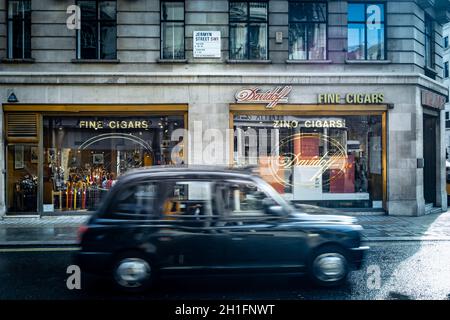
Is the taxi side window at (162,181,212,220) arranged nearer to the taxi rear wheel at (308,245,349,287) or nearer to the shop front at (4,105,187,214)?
the taxi rear wheel at (308,245,349,287)

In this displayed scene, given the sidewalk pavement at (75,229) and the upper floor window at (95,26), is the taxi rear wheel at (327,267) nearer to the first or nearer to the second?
the sidewalk pavement at (75,229)

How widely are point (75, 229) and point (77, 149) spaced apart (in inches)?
138

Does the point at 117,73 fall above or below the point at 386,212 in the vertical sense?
above

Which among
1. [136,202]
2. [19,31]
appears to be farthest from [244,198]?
[19,31]

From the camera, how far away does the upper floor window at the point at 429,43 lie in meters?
15.9

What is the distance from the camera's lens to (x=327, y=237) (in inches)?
243

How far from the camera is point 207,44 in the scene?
1388 cm

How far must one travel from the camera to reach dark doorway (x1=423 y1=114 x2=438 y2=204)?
16.3m

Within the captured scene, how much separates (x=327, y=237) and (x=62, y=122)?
10.7m

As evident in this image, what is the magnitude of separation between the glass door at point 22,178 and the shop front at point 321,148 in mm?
6594

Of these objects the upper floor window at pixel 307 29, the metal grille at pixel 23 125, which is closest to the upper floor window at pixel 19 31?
the metal grille at pixel 23 125

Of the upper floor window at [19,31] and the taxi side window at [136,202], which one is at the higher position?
the upper floor window at [19,31]

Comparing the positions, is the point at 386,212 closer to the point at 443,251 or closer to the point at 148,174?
the point at 443,251
